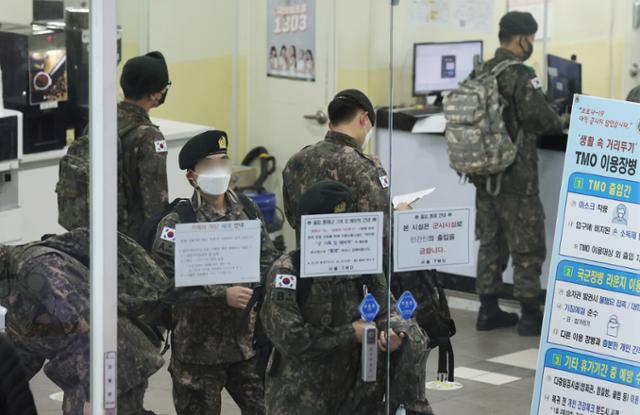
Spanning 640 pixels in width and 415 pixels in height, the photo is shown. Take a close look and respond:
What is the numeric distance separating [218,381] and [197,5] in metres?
1.40

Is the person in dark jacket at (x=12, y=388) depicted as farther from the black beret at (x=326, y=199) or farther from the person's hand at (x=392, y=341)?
the person's hand at (x=392, y=341)

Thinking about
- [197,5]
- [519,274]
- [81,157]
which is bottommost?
[519,274]

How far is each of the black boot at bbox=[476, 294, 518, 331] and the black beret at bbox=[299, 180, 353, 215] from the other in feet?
6.04

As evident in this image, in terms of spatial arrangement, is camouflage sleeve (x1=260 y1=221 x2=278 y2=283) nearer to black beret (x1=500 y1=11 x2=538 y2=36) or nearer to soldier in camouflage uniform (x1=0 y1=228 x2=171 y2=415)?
soldier in camouflage uniform (x1=0 y1=228 x2=171 y2=415)

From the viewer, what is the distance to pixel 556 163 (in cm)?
770

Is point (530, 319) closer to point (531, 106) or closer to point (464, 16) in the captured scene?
point (531, 106)

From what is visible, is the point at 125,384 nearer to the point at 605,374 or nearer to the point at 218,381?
the point at 218,381

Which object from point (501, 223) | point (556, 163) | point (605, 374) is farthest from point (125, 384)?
point (556, 163)

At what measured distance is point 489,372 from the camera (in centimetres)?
700

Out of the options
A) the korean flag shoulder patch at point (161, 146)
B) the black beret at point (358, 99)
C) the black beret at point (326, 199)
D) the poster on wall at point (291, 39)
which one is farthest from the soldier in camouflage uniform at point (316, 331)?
the korean flag shoulder patch at point (161, 146)

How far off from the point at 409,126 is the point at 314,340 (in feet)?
6.38

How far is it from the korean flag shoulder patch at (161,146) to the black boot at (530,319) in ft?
9.92

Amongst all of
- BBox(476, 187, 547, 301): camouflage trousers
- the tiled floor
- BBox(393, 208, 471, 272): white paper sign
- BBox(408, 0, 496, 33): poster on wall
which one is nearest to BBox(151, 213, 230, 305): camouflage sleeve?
BBox(393, 208, 471, 272): white paper sign

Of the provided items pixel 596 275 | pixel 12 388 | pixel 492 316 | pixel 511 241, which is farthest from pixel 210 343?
pixel 511 241
